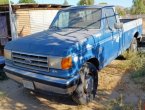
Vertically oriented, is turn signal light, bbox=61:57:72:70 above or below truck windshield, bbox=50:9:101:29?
below

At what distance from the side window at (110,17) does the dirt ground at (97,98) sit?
5.27 feet

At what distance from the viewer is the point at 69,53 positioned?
16.8 feet

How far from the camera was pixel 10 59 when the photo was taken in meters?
6.06

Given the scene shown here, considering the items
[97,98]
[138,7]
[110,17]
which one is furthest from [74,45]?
[138,7]

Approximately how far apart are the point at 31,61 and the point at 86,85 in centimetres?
130

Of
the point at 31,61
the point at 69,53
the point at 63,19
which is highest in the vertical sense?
the point at 63,19

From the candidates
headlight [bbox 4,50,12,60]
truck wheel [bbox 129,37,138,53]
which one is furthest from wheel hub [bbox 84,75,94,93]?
truck wheel [bbox 129,37,138,53]

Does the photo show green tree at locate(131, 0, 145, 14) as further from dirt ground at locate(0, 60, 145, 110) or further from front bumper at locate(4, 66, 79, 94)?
front bumper at locate(4, 66, 79, 94)

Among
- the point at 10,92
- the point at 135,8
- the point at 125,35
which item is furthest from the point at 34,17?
the point at 135,8

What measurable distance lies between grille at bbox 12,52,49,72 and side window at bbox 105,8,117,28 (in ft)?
8.42

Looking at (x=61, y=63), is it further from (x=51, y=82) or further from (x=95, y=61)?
(x=95, y=61)

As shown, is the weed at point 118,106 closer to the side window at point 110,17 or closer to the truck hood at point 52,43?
the truck hood at point 52,43

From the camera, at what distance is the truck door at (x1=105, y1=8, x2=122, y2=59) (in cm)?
726

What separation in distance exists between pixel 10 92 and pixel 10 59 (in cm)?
132
